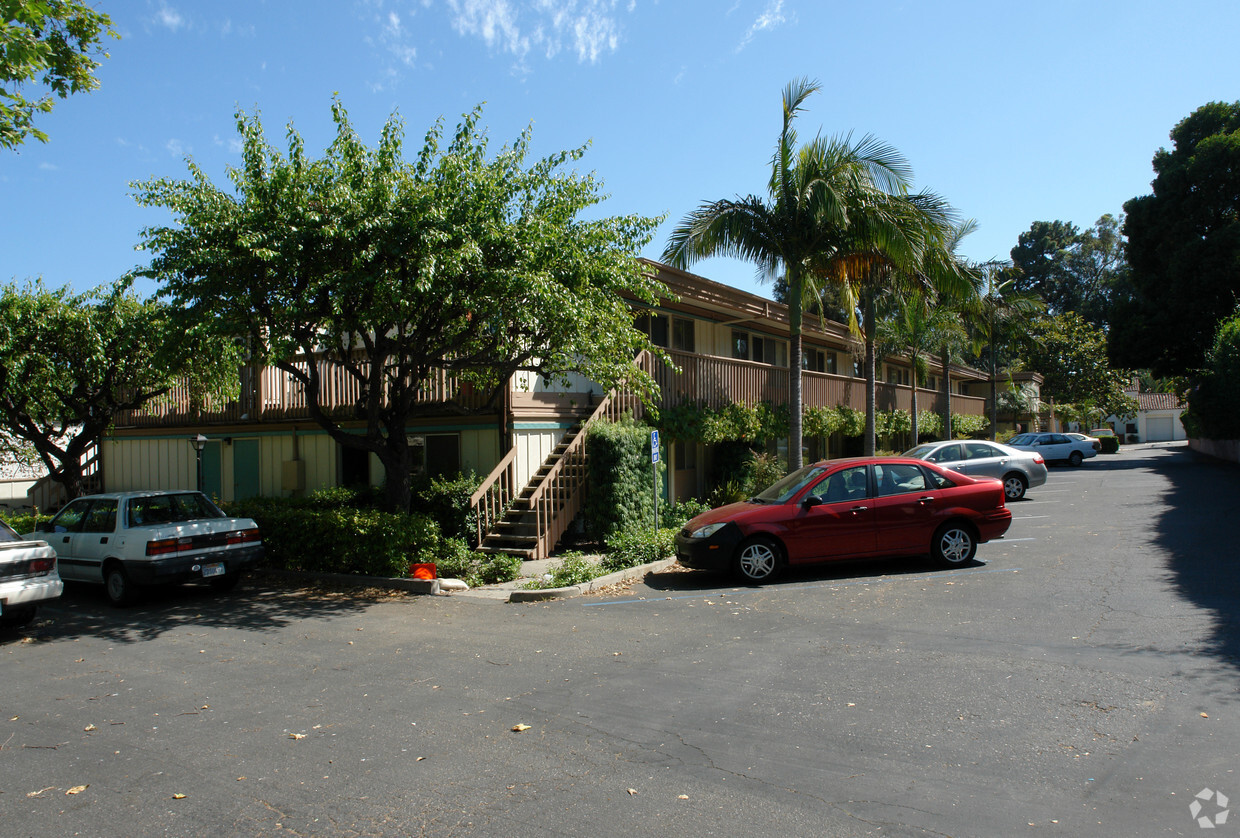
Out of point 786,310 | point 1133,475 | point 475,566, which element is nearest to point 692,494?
point 786,310

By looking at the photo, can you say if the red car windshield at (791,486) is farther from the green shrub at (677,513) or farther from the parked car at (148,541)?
the parked car at (148,541)

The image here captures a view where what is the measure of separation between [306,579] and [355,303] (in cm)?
422

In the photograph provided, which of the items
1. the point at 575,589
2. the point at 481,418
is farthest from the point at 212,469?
the point at 575,589

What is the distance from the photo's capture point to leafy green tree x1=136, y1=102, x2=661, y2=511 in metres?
9.97

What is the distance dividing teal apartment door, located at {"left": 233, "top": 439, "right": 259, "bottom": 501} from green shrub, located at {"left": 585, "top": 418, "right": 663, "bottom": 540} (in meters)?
9.37

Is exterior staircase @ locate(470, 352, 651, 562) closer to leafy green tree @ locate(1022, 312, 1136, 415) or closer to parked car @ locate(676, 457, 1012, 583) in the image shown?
parked car @ locate(676, 457, 1012, 583)

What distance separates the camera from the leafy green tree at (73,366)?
13.7m

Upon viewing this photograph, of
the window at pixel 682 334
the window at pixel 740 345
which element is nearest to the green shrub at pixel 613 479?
the window at pixel 682 334

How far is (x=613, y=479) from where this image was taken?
13.2 m

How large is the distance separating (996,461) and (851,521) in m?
10.7

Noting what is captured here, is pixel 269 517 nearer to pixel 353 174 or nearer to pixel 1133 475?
pixel 353 174

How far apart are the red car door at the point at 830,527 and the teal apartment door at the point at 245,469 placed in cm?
1336

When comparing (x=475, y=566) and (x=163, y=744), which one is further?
(x=475, y=566)

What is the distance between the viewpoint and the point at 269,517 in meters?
12.6
